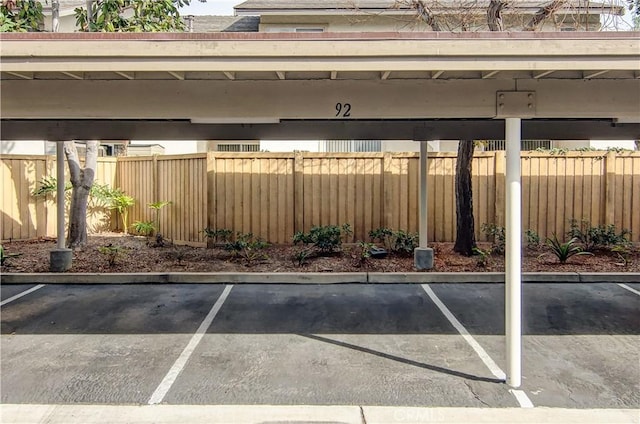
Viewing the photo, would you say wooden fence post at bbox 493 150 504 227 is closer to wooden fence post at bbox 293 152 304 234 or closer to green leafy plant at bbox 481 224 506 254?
green leafy plant at bbox 481 224 506 254

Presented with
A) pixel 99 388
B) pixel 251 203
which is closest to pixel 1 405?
pixel 99 388

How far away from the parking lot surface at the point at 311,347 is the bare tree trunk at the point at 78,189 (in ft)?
8.05

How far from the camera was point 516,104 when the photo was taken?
3607mm

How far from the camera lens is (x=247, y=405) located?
3.34 meters

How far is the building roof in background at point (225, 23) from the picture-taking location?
15469mm

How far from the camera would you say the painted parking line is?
3.44 m

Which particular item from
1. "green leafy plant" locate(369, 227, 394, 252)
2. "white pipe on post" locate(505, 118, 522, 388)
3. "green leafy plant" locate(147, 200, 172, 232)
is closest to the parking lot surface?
"white pipe on post" locate(505, 118, 522, 388)

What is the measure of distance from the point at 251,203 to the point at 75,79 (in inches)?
239

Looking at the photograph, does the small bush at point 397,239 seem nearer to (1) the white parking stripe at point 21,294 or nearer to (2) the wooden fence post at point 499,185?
(2) the wooden fence post at point 499,185

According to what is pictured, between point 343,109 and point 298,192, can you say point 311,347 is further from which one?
point 298,192

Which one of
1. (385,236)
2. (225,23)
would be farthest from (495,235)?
(225,23)

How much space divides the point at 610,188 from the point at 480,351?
726cm

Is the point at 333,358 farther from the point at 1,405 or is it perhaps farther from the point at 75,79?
the point at 75,79

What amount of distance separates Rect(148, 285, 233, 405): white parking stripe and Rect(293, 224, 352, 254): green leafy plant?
9.38 ft
